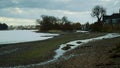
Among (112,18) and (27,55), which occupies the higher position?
(112,18)

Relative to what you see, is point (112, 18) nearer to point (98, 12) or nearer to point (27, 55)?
point (98, 12)

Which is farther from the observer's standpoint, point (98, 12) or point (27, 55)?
point (98, 12)

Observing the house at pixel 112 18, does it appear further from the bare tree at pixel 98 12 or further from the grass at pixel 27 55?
the grass at pixel 27 55

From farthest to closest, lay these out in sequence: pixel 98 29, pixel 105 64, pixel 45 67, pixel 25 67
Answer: pixel 98 29 → pixel 25 67 → pixel 45 67 → pixel 105 64

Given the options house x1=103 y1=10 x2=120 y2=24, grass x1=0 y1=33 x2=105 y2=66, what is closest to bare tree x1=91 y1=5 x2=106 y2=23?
house x1=103 y1=10 x2=120 y2=24

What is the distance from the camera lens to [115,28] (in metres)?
127

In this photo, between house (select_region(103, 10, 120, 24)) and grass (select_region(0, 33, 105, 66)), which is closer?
grass (select_region(0, 33, 105, 66))

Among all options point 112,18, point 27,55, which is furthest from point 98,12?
point 27,55

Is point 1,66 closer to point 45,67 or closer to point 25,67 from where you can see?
point 25,67

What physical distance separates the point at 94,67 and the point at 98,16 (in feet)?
473

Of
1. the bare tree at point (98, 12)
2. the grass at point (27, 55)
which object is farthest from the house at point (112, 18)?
the grass at point (27, 55)

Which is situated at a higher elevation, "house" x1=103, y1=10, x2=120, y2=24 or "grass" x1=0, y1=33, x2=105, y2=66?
"house" x1=103, y1=10, x2=120, y2=24

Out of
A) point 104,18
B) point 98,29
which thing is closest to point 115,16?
point 104,18

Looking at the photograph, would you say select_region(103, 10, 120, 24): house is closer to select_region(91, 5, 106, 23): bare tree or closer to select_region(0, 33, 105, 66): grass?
select_region(91, 5, 106, 23): bare tree
